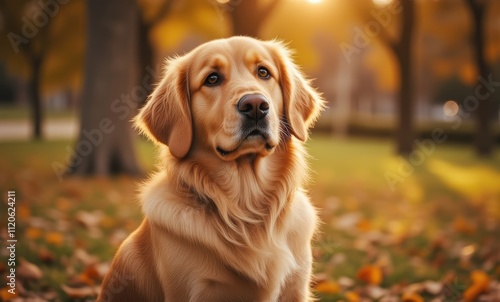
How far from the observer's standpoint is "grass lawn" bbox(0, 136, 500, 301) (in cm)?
435

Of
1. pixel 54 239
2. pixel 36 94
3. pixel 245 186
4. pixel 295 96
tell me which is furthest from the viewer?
pixel 36 94

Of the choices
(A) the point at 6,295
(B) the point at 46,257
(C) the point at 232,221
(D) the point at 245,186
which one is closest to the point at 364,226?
(B) the point at 46,257

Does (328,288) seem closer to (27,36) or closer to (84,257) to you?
(84,257)

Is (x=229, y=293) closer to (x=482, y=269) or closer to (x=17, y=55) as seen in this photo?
(x=482, y=269)

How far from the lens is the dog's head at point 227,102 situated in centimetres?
299

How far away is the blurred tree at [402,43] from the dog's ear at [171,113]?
41.3ft

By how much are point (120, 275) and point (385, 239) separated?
3.84 meters

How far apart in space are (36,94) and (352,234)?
18.6 m

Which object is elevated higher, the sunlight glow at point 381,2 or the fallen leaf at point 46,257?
the sunlight glow at point 381,2

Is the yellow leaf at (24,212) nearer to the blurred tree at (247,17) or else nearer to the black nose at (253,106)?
the black nose at (253,106)

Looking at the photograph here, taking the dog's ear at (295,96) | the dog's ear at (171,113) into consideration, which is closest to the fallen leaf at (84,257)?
the dog's ear at (171,113)

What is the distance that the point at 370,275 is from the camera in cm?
465

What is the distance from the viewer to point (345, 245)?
5906mm

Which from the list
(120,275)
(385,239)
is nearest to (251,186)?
(120,275)
